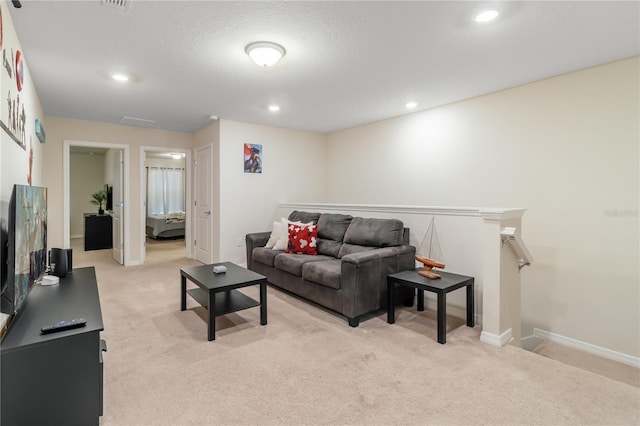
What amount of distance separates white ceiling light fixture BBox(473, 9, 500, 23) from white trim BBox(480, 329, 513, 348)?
2.28m

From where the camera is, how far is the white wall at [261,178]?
4863 millimetres

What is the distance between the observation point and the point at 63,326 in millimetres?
1529

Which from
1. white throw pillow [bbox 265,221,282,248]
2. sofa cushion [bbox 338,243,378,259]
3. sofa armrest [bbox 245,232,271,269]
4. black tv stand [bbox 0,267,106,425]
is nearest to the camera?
black tv stand [bbox 0,267,106,425]

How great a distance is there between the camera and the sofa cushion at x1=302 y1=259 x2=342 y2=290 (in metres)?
3.01

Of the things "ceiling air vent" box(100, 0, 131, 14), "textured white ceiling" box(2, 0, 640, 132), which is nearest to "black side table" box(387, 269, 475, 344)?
"textured white ceiling" box(2, 0, 640, 132)

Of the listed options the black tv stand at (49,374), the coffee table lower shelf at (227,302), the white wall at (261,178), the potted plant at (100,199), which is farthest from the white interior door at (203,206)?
the potted plant at (100,199)

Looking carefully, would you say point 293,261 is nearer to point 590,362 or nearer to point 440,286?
point 440,286

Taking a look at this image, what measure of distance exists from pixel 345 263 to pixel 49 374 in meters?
2.07

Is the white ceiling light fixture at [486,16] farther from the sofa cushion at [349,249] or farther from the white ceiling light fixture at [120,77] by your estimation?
the white ceiling light fixture at [120,77]

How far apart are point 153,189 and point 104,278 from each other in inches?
186

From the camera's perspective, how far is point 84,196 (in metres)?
8.55

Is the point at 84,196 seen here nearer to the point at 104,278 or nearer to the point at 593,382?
the point at 104,278

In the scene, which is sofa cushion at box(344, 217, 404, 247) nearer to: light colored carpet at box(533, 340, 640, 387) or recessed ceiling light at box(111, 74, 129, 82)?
light colored carpet at box(533, 340, 640, 387)

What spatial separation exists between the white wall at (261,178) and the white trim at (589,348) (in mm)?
3850
